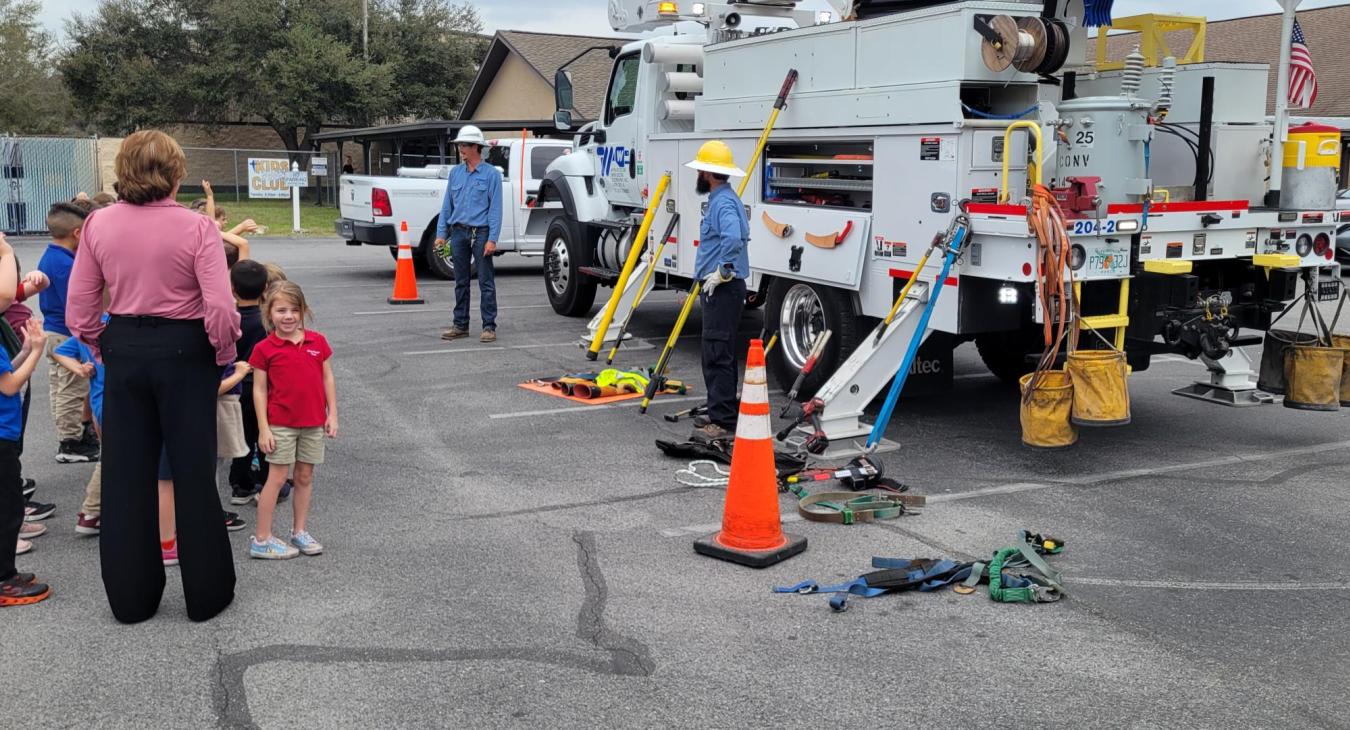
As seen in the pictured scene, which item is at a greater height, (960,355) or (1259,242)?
(1259,242)

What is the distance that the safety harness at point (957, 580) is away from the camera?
16.9ft

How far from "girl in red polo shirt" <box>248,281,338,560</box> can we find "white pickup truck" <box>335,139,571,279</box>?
11703 mm

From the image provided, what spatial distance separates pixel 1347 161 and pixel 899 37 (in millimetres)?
22777

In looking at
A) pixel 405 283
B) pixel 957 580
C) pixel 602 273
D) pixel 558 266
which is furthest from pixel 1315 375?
pixel 405 283

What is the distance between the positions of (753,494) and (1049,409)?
81.1 inches

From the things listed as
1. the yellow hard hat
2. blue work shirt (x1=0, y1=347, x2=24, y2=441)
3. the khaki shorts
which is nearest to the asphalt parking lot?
the khaki shorts

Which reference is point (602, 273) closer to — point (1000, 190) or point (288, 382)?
point (1000, 190)

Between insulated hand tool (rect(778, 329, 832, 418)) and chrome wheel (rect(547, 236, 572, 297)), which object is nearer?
insulated hand tool (rect(778, 329, 832, 418))

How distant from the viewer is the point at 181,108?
4716 centimetres

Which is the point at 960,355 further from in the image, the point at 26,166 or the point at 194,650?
the point at 26,166

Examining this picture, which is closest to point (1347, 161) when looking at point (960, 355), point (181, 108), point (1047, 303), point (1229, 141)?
point (960, 355)

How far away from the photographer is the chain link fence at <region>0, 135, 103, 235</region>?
27656 mm

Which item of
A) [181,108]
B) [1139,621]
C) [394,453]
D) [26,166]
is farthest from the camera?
[181,108]

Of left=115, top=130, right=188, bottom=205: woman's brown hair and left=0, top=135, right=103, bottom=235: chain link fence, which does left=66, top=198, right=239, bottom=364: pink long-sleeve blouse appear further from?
left=0, top=135, right=103, bottom=235: chain link fence
